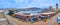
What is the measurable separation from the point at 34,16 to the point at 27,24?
6.5 inches

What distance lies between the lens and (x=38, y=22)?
5.36ft

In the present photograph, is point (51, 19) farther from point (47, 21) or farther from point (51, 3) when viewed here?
point (51, 3)

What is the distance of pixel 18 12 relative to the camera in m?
1.65

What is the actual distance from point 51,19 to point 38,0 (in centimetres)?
36

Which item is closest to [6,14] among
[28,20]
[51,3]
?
[28,20]

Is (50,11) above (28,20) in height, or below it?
above

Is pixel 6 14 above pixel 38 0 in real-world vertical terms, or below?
below

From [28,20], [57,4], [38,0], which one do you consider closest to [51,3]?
[57,4]

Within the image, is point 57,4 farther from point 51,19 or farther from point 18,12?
point 18,12

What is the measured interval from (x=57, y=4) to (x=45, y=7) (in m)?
0.19

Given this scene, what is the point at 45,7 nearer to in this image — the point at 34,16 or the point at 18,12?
the point at 34,16

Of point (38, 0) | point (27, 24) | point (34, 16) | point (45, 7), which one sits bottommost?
point (27, 24)

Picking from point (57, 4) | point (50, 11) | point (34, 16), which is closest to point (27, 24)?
point (34, 16)

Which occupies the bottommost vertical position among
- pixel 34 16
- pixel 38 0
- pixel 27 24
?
pixel 27 24
